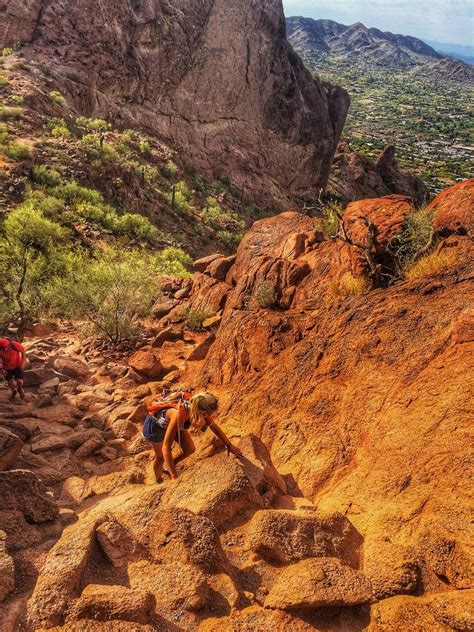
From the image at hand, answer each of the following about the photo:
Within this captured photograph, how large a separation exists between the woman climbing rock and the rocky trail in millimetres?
274

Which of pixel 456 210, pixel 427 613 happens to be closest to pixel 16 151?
pixel 456 210

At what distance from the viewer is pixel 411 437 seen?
4.58m

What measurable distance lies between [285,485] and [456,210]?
628 centimetres

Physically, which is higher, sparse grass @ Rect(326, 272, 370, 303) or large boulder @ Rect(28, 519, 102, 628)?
sparse grass @ Rect(326, 272, 370, 303)

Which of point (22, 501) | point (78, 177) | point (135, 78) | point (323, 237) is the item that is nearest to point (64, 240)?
point (78, 177)

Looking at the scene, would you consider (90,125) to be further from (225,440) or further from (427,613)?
(427,613)

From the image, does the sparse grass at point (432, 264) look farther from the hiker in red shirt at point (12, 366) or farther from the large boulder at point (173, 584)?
the hiker in red shirt at point (12, 366)

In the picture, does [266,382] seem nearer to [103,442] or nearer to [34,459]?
[103,442]

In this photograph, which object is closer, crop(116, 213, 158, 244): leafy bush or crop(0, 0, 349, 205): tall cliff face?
crop(116, 213, 158, 244): leafy bush

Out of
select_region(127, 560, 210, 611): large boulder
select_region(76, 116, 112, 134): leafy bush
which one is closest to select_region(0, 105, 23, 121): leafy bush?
select_region(76, 116, 112, 134): leafy bush

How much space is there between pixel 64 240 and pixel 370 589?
66.3ft

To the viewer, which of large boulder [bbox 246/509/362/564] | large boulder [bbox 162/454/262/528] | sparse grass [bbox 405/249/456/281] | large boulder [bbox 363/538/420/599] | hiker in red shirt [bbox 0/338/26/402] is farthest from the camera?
hiker in red shirt [bbox 0/338/26/402]

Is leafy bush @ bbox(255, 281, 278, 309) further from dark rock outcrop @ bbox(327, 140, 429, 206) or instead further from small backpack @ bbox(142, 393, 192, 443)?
dark rock outcrop @ bbox(327, 140, 429, 206)

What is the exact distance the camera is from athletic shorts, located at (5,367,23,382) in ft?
27.7
